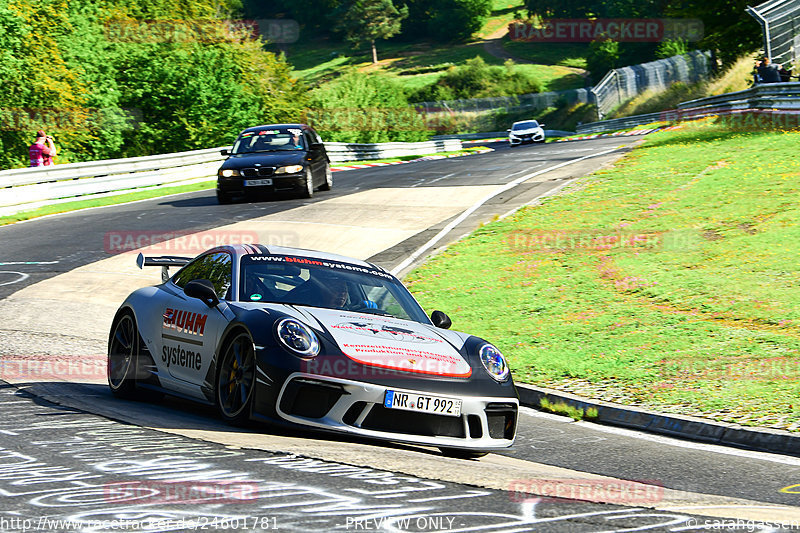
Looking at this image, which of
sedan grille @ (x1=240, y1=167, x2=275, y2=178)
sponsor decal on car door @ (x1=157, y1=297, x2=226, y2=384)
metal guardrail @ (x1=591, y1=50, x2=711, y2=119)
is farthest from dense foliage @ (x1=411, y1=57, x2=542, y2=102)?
sponsor decal on car door @ (x1=157, y1=297, x2=226, y2=384)

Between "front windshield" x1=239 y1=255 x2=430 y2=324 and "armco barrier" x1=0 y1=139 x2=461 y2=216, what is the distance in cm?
1794

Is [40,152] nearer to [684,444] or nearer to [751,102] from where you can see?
[751,102]

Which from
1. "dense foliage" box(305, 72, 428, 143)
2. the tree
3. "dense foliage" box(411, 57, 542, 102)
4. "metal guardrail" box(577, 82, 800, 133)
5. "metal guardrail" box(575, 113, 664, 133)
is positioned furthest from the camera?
the tree

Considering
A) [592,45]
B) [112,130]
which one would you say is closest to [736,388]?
[112,130]

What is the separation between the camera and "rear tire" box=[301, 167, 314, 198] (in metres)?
23.3

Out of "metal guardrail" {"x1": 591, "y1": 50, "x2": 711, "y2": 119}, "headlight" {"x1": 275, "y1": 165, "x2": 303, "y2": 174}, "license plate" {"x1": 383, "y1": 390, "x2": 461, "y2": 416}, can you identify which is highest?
"metal guardrail" {"x1": 591, "y1": 50, "x2": 711, "y2": 119}

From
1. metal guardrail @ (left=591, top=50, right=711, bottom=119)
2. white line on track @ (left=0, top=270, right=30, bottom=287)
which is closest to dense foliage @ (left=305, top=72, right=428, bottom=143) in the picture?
metal guardrail @ (left=591, top=50, right=711, bottom=119)

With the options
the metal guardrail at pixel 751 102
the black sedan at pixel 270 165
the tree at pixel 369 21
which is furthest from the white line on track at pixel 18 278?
the tree at pixel 369 21

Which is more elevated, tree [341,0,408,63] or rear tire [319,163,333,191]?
tree [341,0,408,63]

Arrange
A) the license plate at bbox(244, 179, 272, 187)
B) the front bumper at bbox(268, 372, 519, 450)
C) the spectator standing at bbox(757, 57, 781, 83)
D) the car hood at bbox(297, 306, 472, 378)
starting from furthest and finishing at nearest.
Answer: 1. the spectator standing at bbox(757, 57, 781, 83)
2. the license plate at bbox(244, 179, 272, 187)
3. the car hood at bbox(297, 306, 472, 378)
4. the front bumper at bbox(268, 372, 519, 450)

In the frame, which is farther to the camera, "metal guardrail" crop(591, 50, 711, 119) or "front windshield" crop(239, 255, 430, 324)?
"metal guardrail" crop(591, 50, 711, 119)

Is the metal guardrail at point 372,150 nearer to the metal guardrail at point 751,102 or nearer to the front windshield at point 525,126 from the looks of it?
the front windshield at point 525,126

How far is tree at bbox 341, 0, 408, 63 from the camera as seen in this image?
138 meters

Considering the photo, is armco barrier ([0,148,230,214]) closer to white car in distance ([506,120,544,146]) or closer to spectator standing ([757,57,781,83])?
spectator standing ([757,57,781,83])
